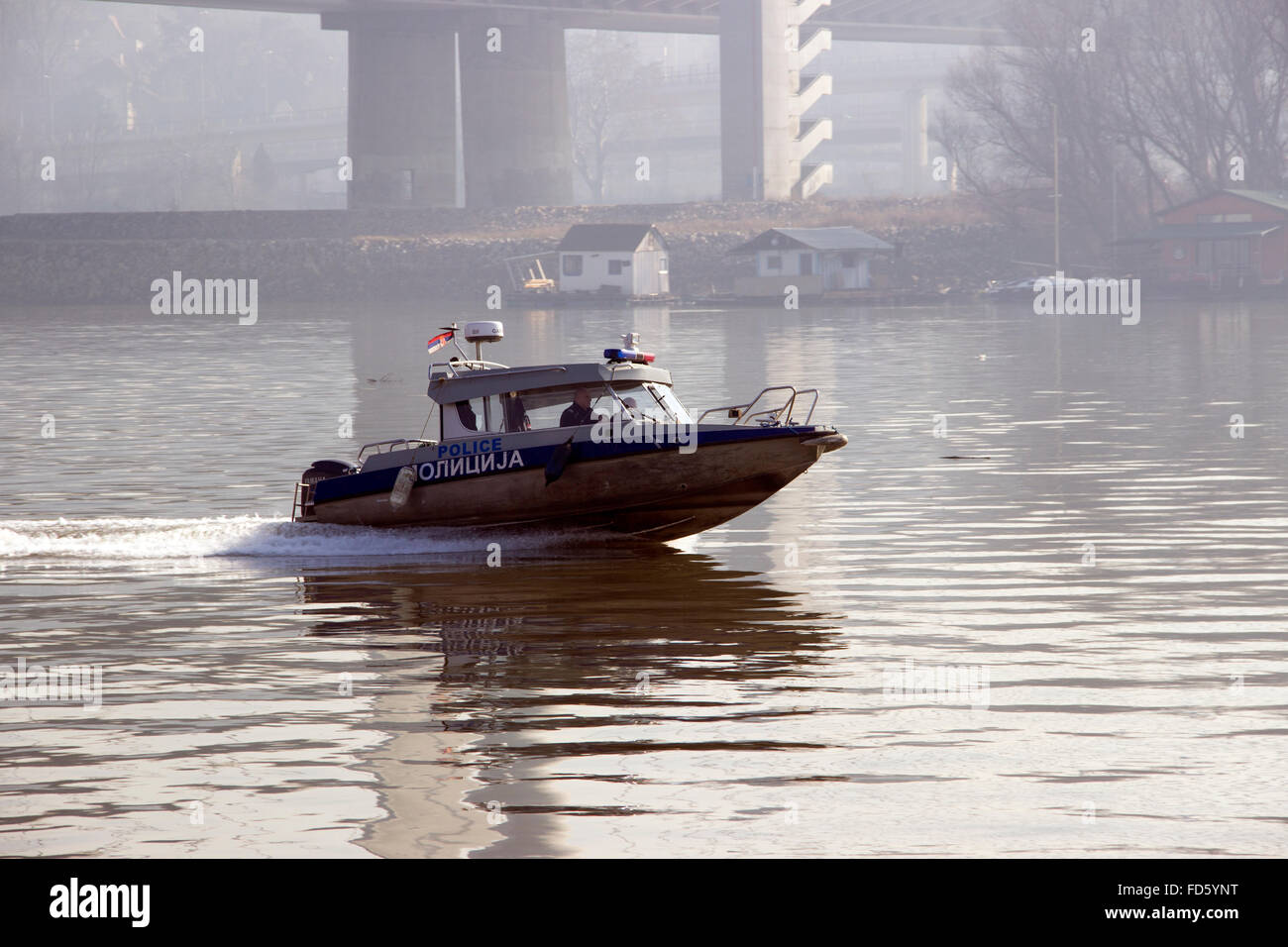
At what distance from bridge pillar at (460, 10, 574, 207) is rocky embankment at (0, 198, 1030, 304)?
3.09m

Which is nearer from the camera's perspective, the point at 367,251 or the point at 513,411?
the point at 513,411

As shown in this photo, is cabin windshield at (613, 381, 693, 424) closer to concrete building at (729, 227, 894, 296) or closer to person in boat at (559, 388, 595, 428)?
person in boat at (559, 388, 595, 428)

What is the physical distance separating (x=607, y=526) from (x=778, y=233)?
10514 centimetres

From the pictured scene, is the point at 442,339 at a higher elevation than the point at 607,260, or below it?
below

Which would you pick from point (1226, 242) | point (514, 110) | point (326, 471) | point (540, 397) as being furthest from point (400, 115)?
point (540, 397)

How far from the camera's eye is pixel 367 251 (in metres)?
141

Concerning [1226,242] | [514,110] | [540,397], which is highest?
[514,110]

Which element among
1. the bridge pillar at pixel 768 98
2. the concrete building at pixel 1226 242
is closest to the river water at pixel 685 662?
the concrete building at pixel 1226 242

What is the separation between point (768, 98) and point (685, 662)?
430 feet

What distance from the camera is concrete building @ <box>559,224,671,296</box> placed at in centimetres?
13088

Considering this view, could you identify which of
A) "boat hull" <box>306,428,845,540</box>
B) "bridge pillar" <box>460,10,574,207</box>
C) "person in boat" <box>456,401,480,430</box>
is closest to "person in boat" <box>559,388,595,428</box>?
"boat hull" <box>306,428,845,540</box>

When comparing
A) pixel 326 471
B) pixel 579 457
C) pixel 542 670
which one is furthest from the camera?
pixel 326 471

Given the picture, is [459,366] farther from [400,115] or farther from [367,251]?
[367,251]

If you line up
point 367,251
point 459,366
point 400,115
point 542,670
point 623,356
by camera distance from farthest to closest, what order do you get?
point 367,251 → point 400,115 → point 459,366 → point 623,356 → point 542,670
